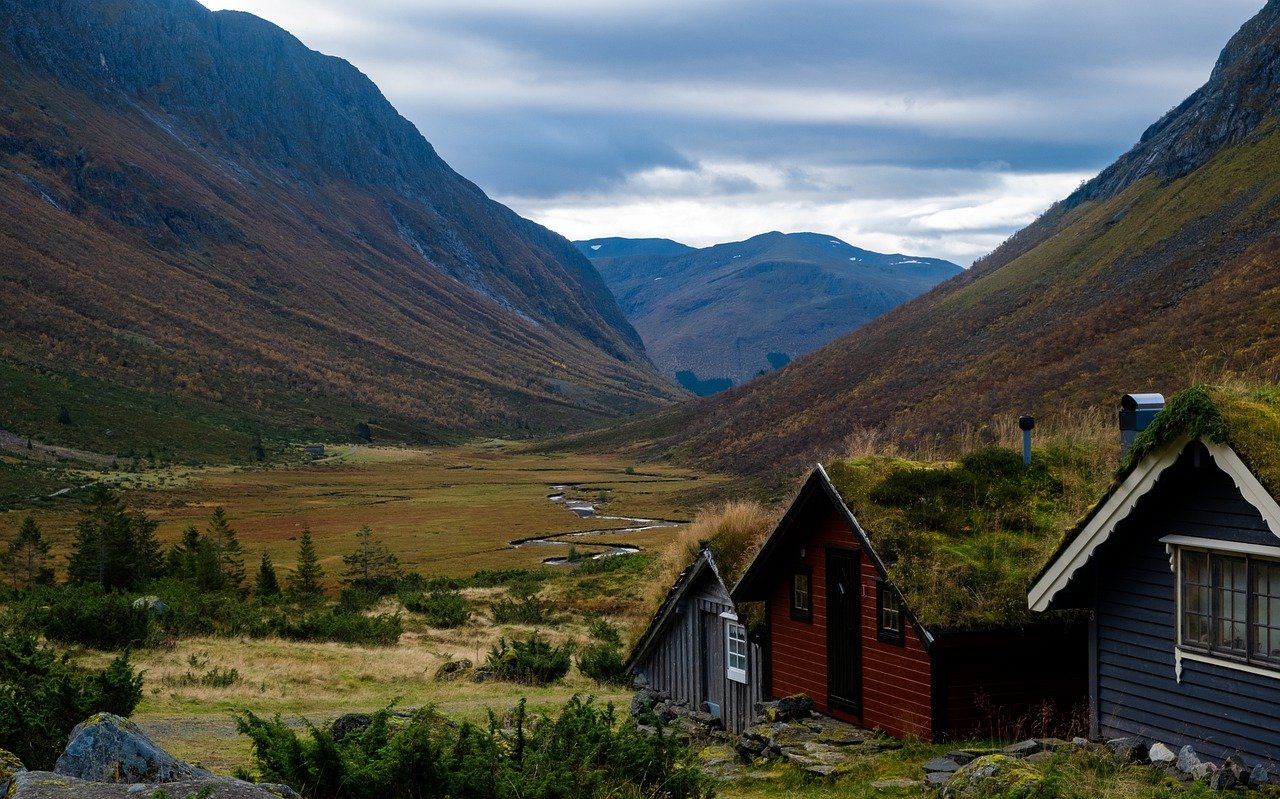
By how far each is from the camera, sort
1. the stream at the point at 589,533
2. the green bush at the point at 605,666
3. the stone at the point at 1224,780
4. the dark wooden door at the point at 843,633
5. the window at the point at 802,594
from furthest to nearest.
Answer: the stream at the point at 589,533 → the green bush at the point at 605,666 → the window at the point at 802,594 → the dark wooden door at the point at 843,633 → the stone at the point at 1224,780

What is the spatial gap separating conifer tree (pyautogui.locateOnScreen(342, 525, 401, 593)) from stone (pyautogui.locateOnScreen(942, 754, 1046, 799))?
41382 mm

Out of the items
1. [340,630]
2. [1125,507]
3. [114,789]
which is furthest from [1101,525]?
[340,630]

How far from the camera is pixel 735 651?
19.9m

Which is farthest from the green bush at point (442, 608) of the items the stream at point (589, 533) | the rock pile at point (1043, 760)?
the rock pile at point (1043, 760)

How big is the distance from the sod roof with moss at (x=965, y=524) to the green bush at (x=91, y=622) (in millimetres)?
18006

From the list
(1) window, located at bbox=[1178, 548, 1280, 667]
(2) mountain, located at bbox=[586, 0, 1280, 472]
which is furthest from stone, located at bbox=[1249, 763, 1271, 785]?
(2) mountain, located at bbox=[586, 0, 1280, 472]

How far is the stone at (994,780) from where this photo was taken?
10.0 metres

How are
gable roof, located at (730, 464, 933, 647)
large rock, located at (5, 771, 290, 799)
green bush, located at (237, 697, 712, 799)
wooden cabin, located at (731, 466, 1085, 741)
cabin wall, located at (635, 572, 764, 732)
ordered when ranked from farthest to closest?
1. cabin wall, located at (635, 572, 764, 732)
2. gable roof, located at (730, 464, 933, 647)
3. wooden cabin, located at (731, 466, 1085, 741)
4. green bush, located at (237, 697, 712, 799)
5. large rock, located at (5, 771, 290, 799)

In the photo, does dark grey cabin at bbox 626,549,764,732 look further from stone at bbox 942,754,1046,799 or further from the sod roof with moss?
stone at bbox 942,754,1046,799

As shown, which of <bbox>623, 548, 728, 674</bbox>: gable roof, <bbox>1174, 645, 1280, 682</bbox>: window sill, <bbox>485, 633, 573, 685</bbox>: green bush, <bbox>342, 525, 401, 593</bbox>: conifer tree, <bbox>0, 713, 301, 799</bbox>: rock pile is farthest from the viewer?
<bbox>342, 525, 401, 593</bbox>: conifer tree

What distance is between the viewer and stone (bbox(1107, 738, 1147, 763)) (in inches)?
462

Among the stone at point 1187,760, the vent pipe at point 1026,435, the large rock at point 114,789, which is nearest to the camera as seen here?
the large rock at point 114,789

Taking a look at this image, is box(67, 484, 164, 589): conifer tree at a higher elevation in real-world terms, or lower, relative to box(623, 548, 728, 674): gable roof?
lower

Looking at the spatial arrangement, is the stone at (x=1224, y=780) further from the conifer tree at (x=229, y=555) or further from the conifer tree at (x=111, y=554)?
the conifer tree at (x=229, y=555)
